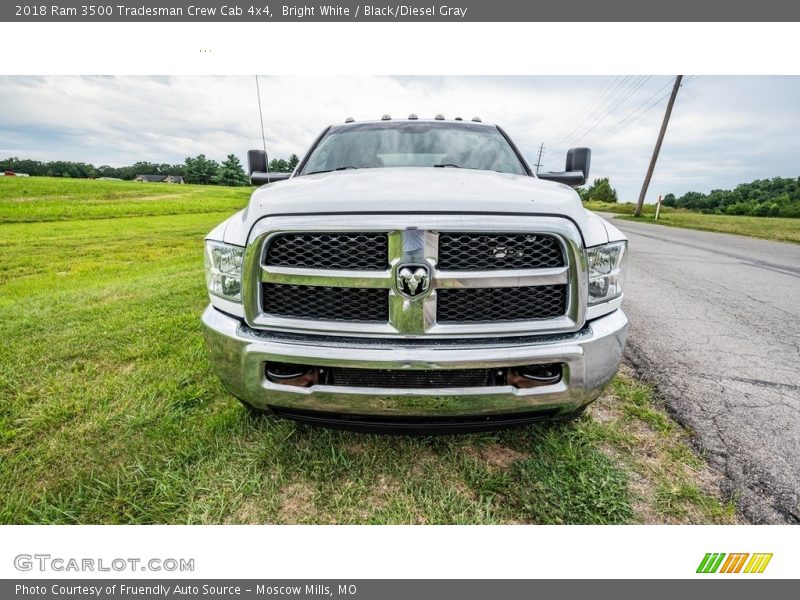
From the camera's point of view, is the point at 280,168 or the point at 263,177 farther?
the point at 280,168

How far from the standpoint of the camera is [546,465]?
6.40 ft

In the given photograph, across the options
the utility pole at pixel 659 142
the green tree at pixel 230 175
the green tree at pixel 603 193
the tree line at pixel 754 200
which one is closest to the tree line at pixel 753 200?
the tree line at pixel 754 200

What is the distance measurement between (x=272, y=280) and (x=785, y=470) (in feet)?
8.35

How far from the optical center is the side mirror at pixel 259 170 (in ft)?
10.1

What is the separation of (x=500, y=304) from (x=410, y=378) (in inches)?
19.6

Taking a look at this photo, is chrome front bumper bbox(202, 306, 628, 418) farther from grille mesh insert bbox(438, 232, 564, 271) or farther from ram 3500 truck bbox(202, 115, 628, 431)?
grille mesh insert bbox(438, 232, 564, 271)

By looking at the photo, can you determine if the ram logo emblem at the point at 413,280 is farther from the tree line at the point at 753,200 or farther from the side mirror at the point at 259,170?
the tree line at the point at 753,200

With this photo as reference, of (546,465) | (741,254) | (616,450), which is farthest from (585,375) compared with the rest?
(741,254)

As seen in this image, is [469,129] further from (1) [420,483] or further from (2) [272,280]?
(1) [420,483]

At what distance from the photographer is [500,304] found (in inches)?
68.0

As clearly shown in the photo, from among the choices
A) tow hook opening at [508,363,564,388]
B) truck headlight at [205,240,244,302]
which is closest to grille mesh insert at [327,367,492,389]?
tow hook opening at [508,363,564,388]

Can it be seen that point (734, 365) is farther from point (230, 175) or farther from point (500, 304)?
point (230, 175)

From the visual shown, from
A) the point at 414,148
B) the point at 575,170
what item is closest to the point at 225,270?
the point at 414,148

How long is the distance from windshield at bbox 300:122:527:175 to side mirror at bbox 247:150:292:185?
292mm
